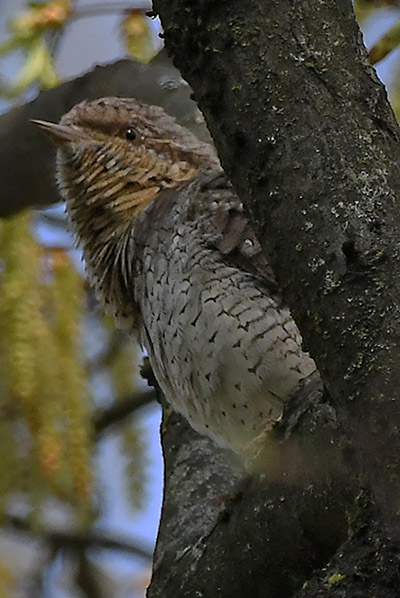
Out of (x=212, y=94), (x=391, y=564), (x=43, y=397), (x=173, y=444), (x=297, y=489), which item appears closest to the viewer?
(x=391, y=564)

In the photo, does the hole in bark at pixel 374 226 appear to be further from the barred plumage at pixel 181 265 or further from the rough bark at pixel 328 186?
the barred plumage at pixel 181 265

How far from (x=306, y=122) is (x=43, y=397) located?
1.42 meters

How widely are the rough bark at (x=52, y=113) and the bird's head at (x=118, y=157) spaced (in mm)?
239

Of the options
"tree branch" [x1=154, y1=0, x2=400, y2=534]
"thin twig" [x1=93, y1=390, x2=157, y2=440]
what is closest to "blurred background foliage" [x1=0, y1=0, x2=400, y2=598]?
"thin twig" [x1=93, y1=390, x2=157, y2=440]

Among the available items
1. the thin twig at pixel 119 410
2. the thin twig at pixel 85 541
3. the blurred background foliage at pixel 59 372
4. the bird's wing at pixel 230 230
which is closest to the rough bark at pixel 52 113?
the blurred background foliage at pixel 59 372

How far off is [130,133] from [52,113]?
0.32m

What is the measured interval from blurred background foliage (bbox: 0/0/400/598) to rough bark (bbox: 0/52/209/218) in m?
0.06

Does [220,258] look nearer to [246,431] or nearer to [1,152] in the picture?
[246,431]

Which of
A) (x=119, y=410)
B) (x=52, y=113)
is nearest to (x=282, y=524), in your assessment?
(x=52, y=113)

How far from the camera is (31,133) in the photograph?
344cm

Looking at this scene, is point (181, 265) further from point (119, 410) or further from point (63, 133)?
point (119, 410)

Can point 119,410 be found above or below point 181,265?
above

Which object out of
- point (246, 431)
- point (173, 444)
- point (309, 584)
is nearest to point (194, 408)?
point (246, 431)

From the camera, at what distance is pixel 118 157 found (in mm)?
3225
